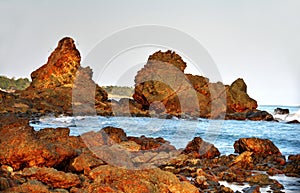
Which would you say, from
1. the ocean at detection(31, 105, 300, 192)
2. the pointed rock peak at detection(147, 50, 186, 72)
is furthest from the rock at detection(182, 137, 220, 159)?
the pointed rock peak at detection(147, 50, 186, 72)

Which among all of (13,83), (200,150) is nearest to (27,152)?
(200,150)

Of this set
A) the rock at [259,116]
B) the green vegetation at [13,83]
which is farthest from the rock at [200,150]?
the green vegetation at [13,83]

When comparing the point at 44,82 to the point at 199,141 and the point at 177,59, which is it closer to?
the point at 177,59

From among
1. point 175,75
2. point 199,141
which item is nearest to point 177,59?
point 175,75

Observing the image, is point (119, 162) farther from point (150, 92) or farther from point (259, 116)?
point (150, 92)

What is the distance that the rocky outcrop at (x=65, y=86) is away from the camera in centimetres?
6983

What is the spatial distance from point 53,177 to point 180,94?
224 feet

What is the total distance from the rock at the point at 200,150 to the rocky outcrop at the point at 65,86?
44666 millimetres

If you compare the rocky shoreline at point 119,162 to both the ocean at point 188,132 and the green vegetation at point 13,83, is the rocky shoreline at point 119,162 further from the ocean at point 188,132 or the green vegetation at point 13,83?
the green vegetation at point 13,83

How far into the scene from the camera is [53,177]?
10203 millimetres

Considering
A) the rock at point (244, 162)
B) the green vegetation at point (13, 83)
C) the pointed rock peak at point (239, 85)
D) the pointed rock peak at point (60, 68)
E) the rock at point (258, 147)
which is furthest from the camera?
the green vegetation at point (13, 83)

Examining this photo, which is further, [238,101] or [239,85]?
[239,85]

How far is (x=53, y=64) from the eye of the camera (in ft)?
273

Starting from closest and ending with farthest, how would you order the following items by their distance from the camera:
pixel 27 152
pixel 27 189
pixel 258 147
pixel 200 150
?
pixel 27 189 → pixel 27 152 → pixel 200 150 → pixel 258 147
